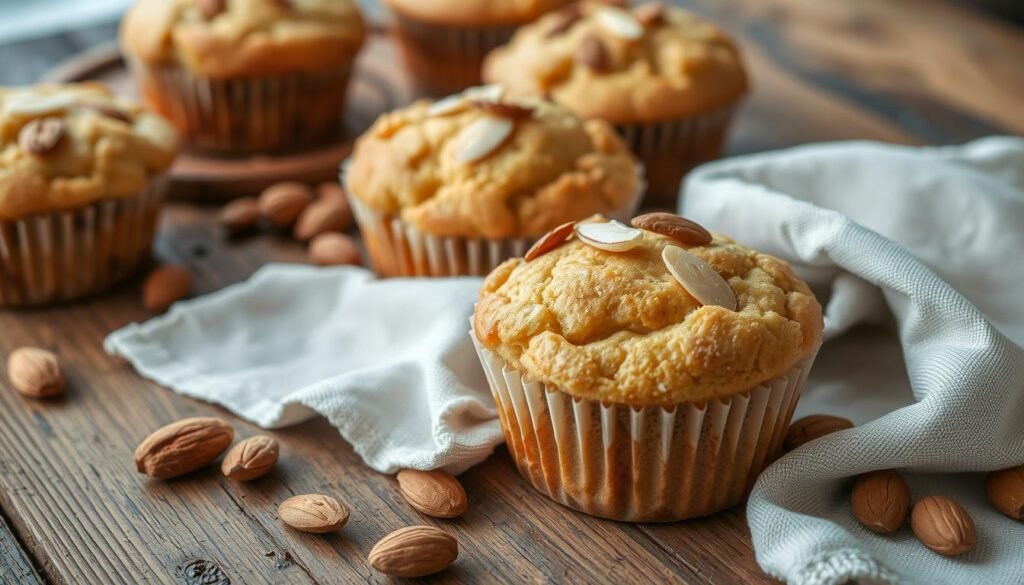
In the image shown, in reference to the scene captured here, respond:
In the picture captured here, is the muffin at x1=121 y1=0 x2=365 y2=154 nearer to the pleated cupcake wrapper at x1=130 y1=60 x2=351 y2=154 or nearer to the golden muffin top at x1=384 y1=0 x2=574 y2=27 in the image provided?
the pleated cupcake wrapper at x1=130 y1=60 x2=351 y2=154

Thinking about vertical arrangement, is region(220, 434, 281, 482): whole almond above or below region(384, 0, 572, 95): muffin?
below

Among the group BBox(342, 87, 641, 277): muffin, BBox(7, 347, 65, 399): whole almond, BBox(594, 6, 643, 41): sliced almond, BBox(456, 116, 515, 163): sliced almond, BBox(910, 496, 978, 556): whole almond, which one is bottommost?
BBox(910, 496, 978, 556): whole almond

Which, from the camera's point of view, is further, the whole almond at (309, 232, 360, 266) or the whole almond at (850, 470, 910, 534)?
the whole almond at (309, 232, 360, 266)

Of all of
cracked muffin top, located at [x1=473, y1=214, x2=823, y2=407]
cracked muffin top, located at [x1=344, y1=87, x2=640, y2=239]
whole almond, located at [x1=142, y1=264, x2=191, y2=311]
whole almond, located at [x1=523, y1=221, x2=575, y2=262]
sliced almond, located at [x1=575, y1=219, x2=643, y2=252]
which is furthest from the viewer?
whole almond, located at [x1=142, y1=264, x2=191, y2=311]

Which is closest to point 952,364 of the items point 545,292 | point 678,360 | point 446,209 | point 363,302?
point 678,360

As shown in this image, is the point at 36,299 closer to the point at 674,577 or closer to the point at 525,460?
the point at 525,460

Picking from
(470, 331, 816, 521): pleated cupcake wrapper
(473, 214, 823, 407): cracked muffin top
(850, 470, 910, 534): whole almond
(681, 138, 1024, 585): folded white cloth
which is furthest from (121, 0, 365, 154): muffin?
(850, 470, 910, 534): whole almond

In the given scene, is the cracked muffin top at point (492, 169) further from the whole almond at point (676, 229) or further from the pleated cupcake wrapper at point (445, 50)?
the pleated cupcake wrapper at point (445, 50)

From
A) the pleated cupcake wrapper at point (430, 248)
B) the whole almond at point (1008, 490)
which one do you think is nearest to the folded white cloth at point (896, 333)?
the whole almond at point (1008, 490)
